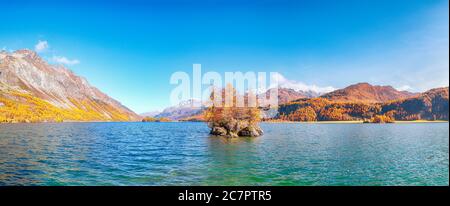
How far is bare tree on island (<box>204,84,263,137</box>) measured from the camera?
63.3 m

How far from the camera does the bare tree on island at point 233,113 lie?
63.3 meters

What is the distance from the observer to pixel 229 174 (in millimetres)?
20828

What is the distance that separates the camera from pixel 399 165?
26734 mm

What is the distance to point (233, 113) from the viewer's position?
63812 mm
